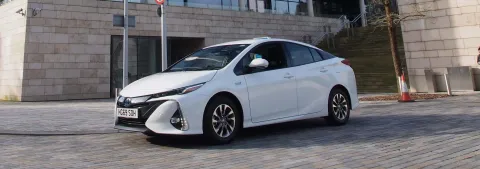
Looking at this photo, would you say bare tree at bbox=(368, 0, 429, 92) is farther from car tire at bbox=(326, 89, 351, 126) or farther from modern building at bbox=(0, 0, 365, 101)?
modern building at bbox=(0, 0, 365, 101)

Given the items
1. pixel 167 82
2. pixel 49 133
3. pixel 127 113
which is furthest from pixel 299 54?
pixel 49 133

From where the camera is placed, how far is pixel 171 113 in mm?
4746

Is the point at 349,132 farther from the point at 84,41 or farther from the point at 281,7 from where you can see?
the point at 281,7

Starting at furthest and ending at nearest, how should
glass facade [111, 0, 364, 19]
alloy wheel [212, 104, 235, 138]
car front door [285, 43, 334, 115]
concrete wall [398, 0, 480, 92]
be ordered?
glass facade [111, 0, 364, 19]
concrete wall [398, 0, 480, 92]
car front door [285, 43, 334, 115]
alloy wheel [212, 104, 235, 138]

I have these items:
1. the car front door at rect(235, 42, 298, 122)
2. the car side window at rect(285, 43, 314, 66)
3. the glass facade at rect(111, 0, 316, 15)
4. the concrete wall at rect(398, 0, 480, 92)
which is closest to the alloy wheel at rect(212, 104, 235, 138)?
the car front door at rect(235, 42, 298, 122)

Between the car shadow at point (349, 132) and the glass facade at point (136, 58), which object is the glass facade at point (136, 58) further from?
the car shadow at point (349, 132)

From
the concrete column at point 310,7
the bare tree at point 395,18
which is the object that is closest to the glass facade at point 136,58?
the bare tree at point 395,18

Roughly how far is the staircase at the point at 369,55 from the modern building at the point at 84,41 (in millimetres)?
8141

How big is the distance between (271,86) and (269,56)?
641mm

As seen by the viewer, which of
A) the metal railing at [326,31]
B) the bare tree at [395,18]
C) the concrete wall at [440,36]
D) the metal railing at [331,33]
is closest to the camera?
the bare tree at [395,18]

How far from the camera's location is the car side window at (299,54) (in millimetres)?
6392

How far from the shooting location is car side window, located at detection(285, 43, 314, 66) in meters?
6.39

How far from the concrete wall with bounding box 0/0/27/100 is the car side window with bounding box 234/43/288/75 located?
14.6 metres

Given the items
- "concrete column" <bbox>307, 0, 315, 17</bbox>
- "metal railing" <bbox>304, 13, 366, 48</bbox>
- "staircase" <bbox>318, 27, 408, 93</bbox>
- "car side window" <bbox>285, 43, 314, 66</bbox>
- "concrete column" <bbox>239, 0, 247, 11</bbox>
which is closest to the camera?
"car side window" <bbox>285, 43, 314, 66</bbox>
